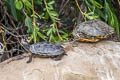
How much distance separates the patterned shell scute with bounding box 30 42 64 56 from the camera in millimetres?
2581

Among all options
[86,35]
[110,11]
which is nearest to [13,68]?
[86,35]

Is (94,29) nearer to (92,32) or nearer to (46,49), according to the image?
(92,32)

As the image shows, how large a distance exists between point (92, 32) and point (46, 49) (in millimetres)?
628

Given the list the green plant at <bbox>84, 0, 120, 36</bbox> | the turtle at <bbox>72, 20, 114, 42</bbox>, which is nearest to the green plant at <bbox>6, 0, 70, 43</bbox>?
the turtle at <bbox>72, 20, 114, 42</bbox>

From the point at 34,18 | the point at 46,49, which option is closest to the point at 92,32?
the point at 46,49

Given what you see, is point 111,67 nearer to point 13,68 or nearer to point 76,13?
point 13,68

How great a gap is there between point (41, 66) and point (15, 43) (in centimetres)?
167

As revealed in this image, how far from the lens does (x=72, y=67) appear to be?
2457 mm

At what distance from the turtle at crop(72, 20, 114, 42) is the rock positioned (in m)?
0.21

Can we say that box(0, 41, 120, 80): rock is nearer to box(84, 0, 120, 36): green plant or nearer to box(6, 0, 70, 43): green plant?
box(6, 0, 70, 43): green plant

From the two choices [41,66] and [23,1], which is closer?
[41,66]

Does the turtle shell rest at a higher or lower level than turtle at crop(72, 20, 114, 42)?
lower

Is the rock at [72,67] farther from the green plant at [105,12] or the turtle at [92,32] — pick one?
the green plant at [105,12]

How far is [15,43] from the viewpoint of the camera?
4043 mm
